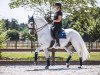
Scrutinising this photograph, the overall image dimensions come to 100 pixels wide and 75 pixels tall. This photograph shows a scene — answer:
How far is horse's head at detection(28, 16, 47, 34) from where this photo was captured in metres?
14.8

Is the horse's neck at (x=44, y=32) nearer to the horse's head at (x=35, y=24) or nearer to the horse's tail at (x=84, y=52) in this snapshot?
the horse's head at (x=35, y=24)

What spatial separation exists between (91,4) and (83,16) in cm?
128

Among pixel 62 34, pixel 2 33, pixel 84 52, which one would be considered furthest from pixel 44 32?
pixel 2 33

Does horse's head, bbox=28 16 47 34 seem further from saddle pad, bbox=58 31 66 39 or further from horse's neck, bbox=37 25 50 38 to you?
saddle pad, bbox=58 31 66 39

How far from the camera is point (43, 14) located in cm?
3000

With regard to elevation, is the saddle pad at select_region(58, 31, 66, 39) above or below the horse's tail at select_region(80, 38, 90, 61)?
above

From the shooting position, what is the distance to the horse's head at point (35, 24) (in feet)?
48.7

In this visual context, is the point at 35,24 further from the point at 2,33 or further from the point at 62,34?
the point at 2,33

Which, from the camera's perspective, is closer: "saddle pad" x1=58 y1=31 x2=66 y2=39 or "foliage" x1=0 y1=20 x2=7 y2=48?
"saddle pad" x1=58 y1=31 x2=66 y2=39

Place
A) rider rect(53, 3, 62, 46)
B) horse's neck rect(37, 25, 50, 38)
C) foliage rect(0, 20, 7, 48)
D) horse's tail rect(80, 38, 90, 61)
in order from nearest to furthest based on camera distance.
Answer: rider rect(53, 3, 62, 46)
horse's neck rect(37, 25, 50, 38)
horse's tail rect(80, 38, 90, 61)
foliage rect(0, 20, 7, 48)

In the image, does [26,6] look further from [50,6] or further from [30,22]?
[30,22]

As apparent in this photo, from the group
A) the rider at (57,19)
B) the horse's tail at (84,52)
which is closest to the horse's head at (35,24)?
the rider at (57,19)

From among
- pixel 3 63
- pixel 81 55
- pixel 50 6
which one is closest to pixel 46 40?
pixel 81 55

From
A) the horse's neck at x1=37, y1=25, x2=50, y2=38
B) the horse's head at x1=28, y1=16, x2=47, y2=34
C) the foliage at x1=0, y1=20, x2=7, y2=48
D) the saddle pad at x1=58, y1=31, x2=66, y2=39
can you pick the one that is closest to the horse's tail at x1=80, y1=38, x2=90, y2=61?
the saddle pad at x1=58, y1=31, x2=66, y2=39
